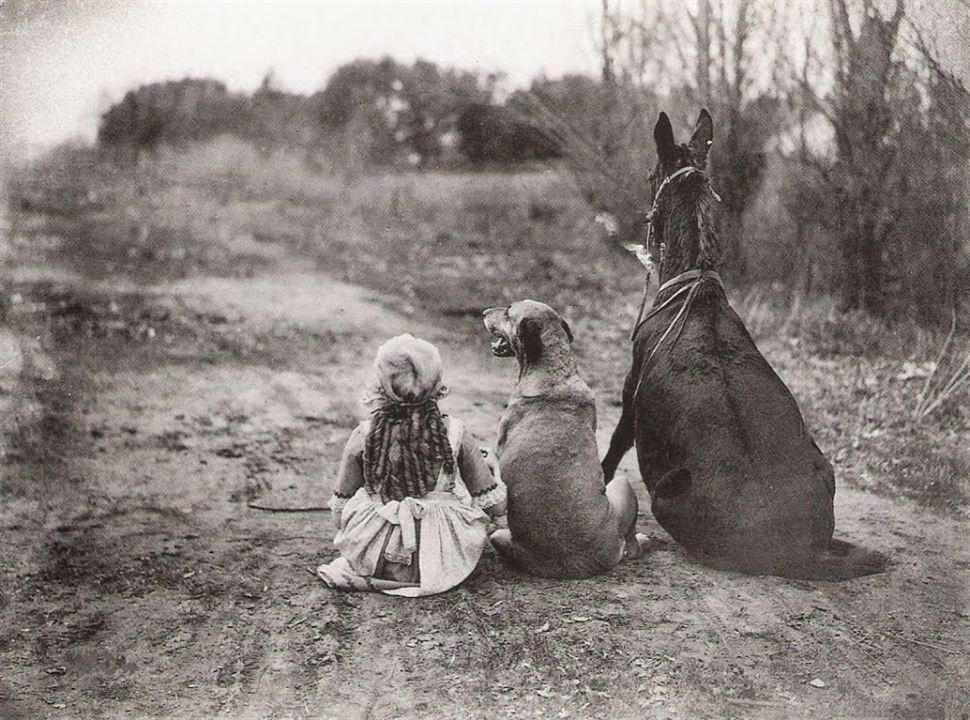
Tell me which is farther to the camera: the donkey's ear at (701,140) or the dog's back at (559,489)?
the donkey's ear at (701,140)

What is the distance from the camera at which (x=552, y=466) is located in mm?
3967

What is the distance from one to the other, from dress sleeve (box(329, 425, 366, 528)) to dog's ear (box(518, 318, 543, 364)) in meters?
0.87

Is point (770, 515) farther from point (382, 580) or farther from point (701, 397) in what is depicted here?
point (382, 580)

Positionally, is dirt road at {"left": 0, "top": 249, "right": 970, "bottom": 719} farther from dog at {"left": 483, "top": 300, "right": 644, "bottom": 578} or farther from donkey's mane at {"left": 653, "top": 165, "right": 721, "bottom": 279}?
donkey's mane at {"left": 653, "top": 165, "right": 721, "bottom": 279}

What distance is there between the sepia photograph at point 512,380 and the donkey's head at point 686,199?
20mm

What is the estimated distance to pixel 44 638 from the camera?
367cm

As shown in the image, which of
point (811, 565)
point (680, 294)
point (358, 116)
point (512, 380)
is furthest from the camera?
point (358, 116)

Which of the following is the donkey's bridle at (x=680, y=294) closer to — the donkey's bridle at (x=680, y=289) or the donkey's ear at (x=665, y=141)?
the donkey's bridle at (x=680, y=289)

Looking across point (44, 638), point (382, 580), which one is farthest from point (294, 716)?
point (44, 638)

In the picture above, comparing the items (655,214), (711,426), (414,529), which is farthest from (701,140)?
(414,529)

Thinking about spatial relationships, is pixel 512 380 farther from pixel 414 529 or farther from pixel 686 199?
pixel 414 529

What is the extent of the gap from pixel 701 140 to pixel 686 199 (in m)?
0.33

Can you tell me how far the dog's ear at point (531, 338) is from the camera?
13.3 ft

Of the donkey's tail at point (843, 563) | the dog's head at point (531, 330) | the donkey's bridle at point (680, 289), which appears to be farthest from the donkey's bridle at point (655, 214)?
the donkey's tail at point (843, 563)
